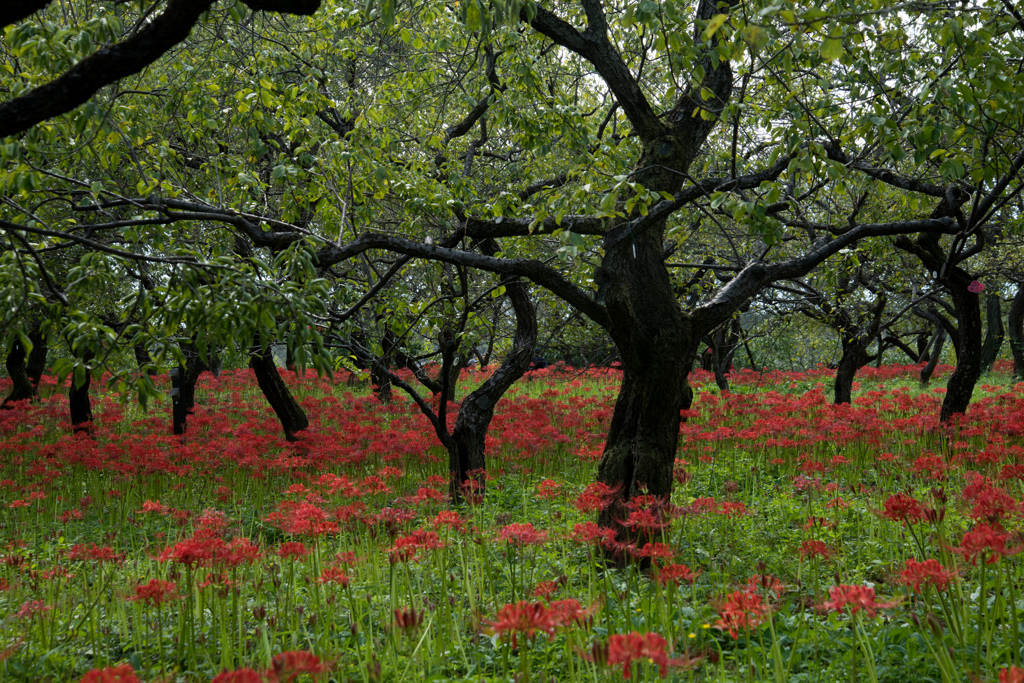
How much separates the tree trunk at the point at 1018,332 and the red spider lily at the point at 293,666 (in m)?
21.0

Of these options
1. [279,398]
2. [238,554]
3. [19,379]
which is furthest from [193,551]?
[19,379]

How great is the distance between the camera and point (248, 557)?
3.28m

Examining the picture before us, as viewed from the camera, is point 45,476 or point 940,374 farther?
point 940,374

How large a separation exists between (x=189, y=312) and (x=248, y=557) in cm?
127

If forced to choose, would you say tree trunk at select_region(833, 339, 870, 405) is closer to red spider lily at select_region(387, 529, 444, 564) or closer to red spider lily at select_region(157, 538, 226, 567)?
red spider lily at select_region(387, 529, 444, 564)

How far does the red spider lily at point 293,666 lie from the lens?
6.71ft

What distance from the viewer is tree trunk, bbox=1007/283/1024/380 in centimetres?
1770

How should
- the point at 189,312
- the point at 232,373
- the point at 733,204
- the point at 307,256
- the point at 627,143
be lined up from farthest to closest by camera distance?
the point at 232,373
the point at 627,143
the point at 733,204
the point at 307,256
the point at 189,312

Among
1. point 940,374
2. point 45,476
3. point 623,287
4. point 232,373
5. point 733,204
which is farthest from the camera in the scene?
point 940,374

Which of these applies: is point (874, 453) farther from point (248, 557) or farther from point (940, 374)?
point (940, 374)

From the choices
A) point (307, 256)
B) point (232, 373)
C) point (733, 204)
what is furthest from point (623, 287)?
point (232, 373)

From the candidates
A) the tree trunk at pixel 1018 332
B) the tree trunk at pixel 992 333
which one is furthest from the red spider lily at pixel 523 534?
the tree trunk at pixel 992 333

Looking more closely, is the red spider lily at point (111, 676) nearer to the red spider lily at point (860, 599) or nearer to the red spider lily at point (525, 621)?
the red spider lily at point (525, 621)

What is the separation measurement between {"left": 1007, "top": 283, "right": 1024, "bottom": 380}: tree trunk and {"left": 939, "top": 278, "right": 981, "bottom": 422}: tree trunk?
33.8 feet
